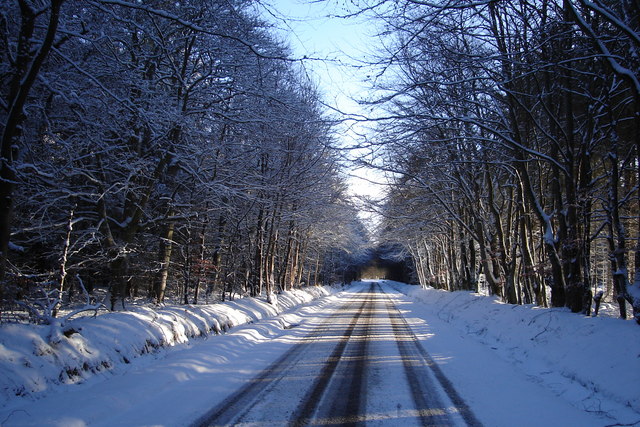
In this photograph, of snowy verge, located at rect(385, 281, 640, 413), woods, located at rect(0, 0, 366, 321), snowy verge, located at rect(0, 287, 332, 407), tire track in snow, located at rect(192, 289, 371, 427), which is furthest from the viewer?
woods, located at rect(0, 0, 366, 321)

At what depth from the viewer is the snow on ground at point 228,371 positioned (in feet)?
15.1

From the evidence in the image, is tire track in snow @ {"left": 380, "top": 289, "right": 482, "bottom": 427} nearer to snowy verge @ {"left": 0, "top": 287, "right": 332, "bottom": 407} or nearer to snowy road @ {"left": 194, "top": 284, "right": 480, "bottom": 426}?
snowy road @ {"left": 194, "top": 284, "right": 480, "bottom": 426}

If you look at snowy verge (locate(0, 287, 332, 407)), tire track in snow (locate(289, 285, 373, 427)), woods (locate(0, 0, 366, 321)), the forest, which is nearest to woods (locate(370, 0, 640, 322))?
the forest

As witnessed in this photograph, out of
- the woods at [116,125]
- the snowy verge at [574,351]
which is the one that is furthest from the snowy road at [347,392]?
the woods at [116,125]

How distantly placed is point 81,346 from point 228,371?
2424 millimetres

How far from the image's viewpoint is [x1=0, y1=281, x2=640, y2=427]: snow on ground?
459 cm

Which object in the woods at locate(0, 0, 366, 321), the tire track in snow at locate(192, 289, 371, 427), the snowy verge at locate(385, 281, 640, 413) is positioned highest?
the woods at locate(0, 0, 366, 321)

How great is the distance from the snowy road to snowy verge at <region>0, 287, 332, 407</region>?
88.4 inches

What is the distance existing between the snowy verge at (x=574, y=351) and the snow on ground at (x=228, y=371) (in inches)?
0.8

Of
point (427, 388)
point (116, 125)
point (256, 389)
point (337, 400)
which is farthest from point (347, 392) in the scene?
point (116, 125)

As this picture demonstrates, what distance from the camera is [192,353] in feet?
25.3

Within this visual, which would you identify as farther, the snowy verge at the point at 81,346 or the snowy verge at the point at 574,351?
the snowy verge at the point at 574,351

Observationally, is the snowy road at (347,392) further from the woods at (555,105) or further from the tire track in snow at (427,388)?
the woods at (555,105)

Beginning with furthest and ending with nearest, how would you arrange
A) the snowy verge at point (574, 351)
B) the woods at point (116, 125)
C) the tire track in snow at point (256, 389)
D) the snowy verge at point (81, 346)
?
1. the woods at point (116, 125)
2. the snowy verge at point (574, 351)
3. the snowy verge at point (81, 346)
4. the tire track in snow at point (256, 389)
